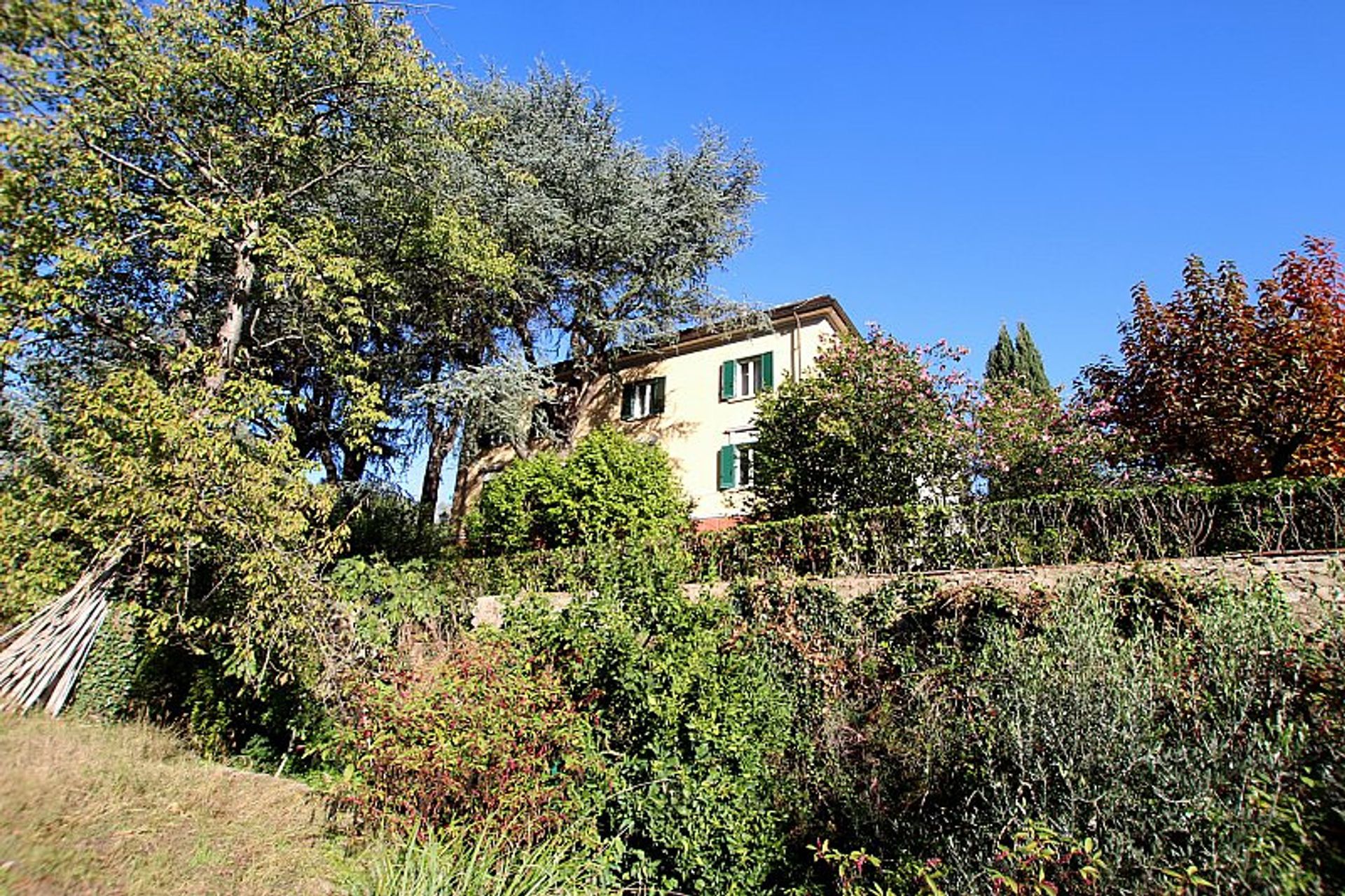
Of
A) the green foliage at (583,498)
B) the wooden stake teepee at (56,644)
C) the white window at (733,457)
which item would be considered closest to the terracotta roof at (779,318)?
the white window at (733,457)

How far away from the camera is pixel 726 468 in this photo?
20250mm

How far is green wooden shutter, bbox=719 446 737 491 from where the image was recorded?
20.1 m

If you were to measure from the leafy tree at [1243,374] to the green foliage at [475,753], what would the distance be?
9002 millimetres

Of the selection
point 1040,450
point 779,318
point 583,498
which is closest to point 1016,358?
point 779,318

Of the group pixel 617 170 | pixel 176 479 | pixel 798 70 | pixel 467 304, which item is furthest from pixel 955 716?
pixel 617 170

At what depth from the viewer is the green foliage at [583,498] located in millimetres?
15742

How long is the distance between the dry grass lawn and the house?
13422 mm

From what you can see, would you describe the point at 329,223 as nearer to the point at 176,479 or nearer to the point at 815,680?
the point at 176,479

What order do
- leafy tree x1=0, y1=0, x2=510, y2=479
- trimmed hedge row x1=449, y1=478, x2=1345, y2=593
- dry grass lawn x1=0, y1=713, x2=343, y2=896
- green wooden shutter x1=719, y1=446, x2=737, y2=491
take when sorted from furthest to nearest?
1. green wooden shutter x1=719, y1=446, x2=737, y2=491
2. leafy tree x1=0, y1=0, x2=510, y2=479
3. trimmed hedge row x1=449, y1=478, x2=1345, y2=593
4. dry grass lawn x1=0, y1=713, x2=343, y2=896

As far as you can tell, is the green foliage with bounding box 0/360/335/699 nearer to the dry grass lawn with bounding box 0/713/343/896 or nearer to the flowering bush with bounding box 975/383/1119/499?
the dry grass lawn with bounding box 0/713/343/896

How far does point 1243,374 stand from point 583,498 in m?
11.3

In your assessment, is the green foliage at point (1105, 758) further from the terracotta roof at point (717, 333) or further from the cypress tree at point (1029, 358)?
the cypress tree at point (1029, 358)

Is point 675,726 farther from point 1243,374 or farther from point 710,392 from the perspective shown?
point 710,392

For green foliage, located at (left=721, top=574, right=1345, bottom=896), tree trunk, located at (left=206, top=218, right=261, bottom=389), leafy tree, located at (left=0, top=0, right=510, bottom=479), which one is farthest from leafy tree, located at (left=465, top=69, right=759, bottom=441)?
green foliage, located at (left=721, top=574, right=1345, bottom=896)
